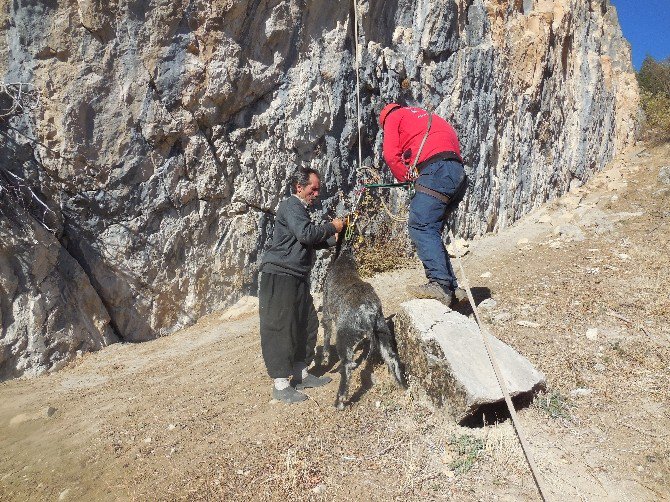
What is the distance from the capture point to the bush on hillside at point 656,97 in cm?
1361

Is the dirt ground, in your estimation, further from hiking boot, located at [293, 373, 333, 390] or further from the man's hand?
the man's hand

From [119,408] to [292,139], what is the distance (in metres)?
3.58

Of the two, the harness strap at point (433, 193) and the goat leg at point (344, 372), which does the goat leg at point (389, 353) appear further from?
the harness strap at point (433, 193)

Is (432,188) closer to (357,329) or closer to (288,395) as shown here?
(357,329)

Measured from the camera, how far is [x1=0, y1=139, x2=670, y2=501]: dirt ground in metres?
2.68

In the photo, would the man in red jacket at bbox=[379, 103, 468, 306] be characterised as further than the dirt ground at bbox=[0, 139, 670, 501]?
Yes

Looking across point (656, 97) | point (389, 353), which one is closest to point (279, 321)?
point (389, 353)

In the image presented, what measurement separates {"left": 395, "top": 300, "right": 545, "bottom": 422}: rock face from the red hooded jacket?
1460 mm

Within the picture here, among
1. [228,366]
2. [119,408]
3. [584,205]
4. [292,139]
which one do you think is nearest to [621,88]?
[584,205]

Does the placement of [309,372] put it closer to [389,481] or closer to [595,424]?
[389,481]

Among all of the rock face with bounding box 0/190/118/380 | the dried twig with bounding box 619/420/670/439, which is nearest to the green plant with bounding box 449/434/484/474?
the dried twig with bounding box 619/420/670/439

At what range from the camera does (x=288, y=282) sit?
3.77 meters

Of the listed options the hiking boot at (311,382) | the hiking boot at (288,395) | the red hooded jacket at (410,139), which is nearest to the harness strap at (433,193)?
the red hooded jacket at (410,139)

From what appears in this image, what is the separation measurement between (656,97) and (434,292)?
14.8 meters
